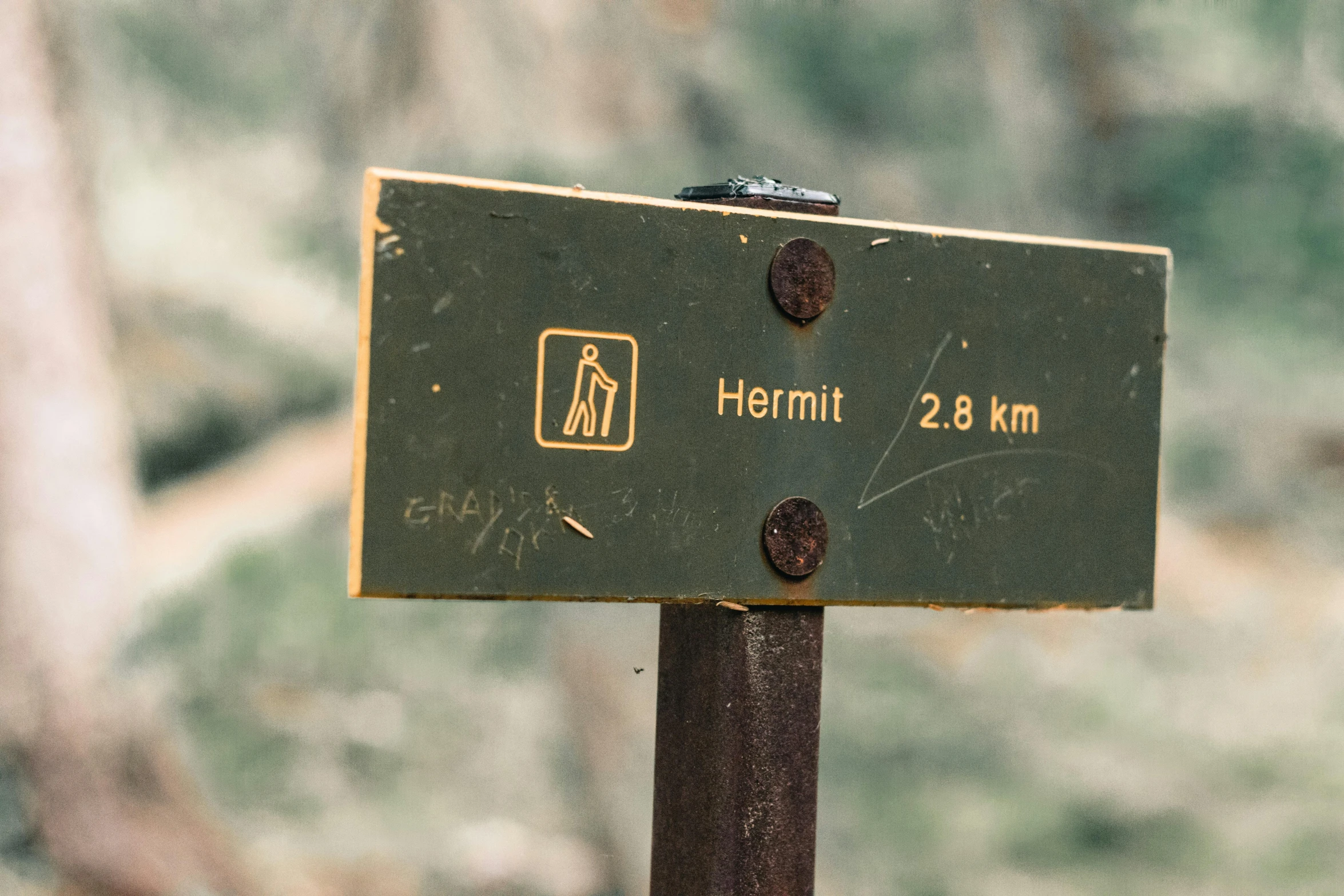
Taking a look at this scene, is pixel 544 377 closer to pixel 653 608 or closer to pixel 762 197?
pixel 762 197

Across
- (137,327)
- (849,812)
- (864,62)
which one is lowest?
(849,812)

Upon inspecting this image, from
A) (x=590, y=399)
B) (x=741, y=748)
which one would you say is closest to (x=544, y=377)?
(x=590, y=399)

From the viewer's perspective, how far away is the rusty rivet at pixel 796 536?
1438mm

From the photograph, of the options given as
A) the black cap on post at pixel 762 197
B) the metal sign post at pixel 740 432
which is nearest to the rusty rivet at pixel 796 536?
the metal sign post at pixel 740 432

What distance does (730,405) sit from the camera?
1433 mm

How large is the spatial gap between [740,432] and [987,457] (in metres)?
0.29

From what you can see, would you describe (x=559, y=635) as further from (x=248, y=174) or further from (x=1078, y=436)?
(x=1078, y=436)

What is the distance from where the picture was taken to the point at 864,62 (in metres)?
4.50

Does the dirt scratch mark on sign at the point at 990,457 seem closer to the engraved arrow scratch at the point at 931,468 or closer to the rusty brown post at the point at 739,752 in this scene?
the engraved arrow scratch at the point at 931,468

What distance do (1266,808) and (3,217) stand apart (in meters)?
3.48

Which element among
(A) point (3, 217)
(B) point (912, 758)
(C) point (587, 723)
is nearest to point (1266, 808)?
(B) point (912, 758)

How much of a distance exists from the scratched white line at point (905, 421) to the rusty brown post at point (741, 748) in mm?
128

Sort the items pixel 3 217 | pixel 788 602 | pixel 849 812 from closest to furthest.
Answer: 1. pixel 788 602
2. pixel 3 217
3. pixel 849 812

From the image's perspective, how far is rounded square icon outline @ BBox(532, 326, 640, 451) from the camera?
1.35m
